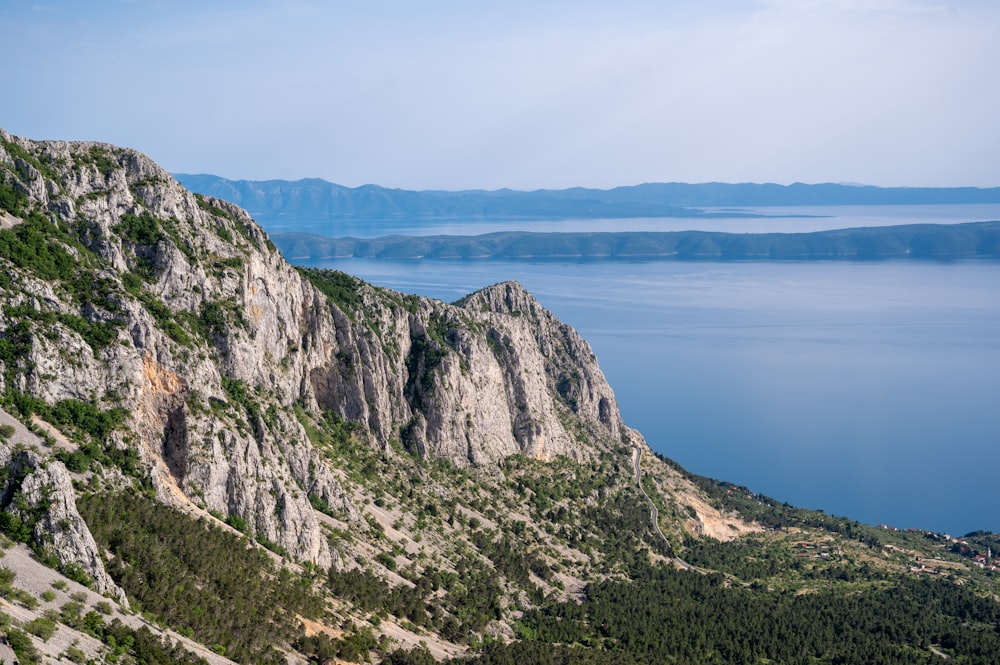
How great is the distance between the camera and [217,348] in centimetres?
5878

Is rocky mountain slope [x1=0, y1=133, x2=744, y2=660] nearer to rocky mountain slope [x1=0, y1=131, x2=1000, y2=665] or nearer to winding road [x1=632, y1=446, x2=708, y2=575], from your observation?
rocky mountain slope [x1=0, y1=131, x2=1000, y2=665]

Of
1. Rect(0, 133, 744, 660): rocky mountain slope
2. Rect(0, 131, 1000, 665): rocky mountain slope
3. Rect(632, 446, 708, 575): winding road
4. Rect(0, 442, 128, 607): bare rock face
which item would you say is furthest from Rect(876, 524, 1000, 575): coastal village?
Rect(0, 442, 128, 607): bare rock face

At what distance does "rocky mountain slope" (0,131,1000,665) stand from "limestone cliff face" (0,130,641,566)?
0.57 feet

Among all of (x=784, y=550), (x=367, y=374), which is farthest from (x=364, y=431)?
(x=784, y=550)

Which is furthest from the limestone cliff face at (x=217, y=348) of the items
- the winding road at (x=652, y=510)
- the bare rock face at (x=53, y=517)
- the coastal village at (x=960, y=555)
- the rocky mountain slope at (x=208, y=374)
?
the coastal village at (x=960, y=555)

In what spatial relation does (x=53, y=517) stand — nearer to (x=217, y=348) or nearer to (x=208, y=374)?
(x=208, y=374)

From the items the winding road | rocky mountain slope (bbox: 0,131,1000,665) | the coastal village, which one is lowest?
the coastal village

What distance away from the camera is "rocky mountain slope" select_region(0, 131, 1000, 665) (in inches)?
1544

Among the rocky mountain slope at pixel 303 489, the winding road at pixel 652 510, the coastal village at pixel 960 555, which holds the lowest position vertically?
the coastal village at pixel 960 555

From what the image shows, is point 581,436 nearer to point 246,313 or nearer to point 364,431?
point 364,431

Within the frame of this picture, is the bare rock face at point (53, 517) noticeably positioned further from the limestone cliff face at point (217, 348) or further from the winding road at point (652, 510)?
the winding road at point (652, 510)

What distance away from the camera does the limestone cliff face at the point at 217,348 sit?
156 ft

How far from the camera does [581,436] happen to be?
102125 mm

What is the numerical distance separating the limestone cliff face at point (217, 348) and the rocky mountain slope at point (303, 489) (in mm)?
173
